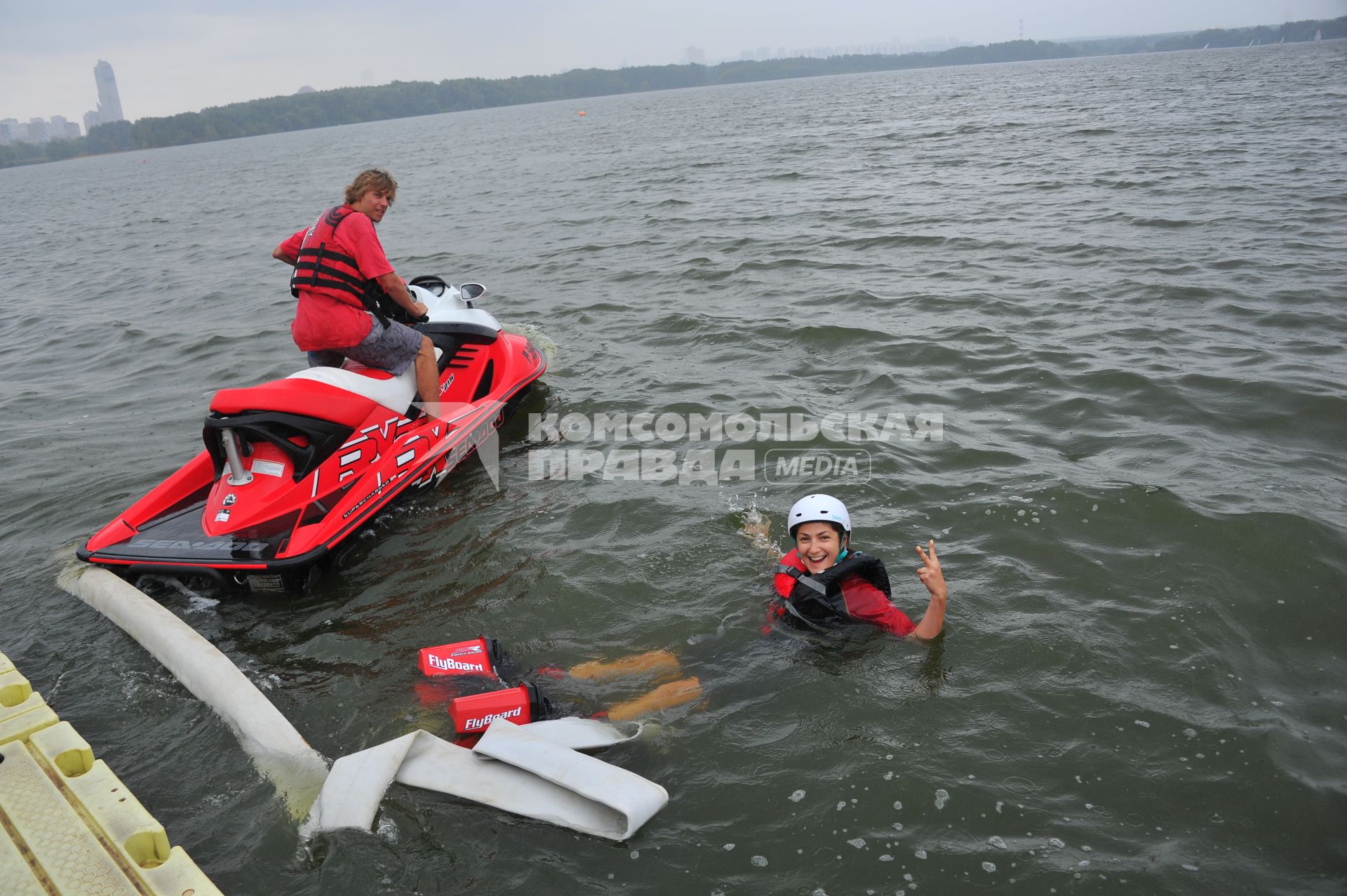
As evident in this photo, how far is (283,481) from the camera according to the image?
572 cm

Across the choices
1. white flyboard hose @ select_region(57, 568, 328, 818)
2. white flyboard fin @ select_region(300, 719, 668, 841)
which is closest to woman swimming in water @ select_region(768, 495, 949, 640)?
white flyboard fin @ select_region(300, 719, 668, 841)

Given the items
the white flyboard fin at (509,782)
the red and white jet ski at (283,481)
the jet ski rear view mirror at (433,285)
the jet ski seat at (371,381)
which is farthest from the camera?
the jet ski rear view mirror at (433,285)

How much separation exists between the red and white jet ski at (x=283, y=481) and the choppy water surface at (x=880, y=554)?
0.38 metres

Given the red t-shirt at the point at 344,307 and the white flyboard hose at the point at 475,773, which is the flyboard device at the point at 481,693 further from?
the red t-shirt at the point at 344,307

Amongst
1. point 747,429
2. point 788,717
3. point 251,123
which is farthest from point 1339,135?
point 251,123

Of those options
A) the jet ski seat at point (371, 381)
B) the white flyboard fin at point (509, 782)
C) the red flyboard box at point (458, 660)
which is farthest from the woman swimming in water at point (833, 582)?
the jet ski seat at point (371, 381)

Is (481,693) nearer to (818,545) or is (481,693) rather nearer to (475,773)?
(475,773)

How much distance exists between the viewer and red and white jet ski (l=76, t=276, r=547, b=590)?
5508 mm

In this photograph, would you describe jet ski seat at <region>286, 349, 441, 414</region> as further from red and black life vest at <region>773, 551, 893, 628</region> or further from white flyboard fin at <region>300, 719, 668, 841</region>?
red and black life vest at <region>773, 551, 893, 628</region>

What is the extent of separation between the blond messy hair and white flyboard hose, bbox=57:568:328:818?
2.87 metres

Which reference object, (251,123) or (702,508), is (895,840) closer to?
(702,508)

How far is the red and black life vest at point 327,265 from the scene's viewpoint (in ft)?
20.1

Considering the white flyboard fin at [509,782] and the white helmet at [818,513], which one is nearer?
the white flyboard fin at [509,782]

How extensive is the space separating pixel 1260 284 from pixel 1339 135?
13907mm
